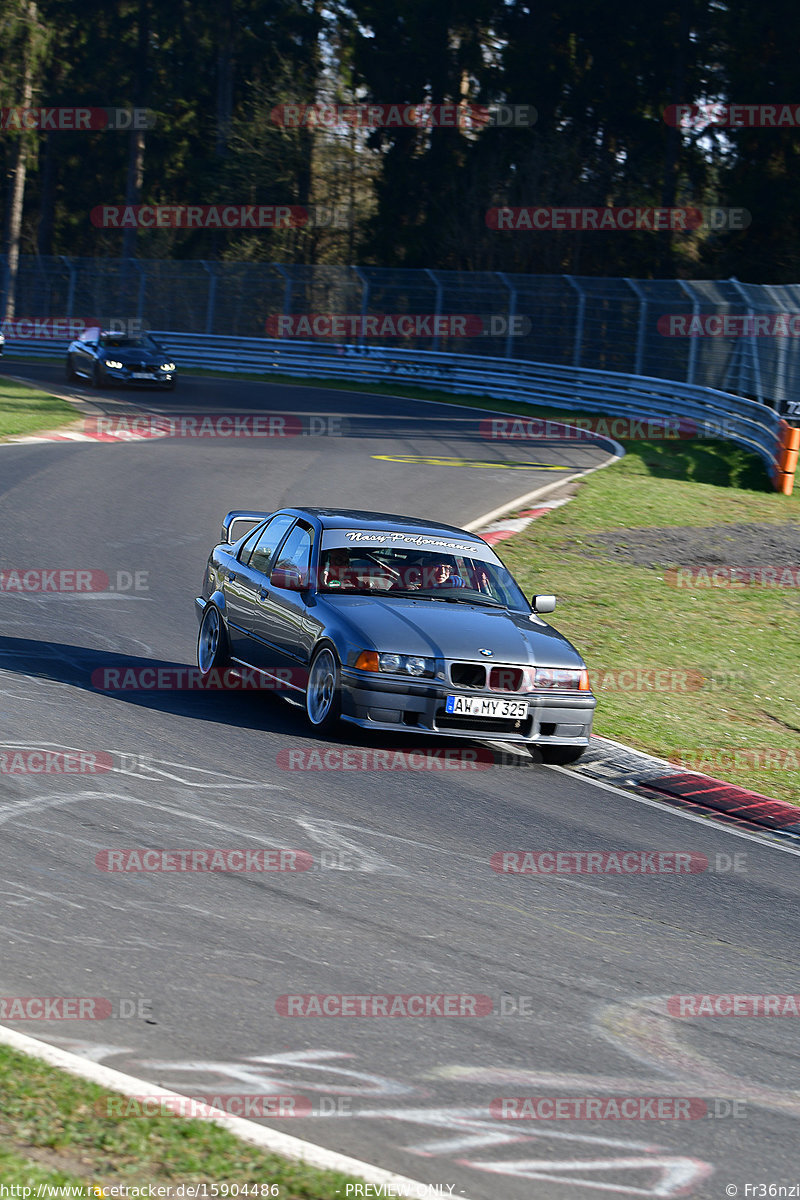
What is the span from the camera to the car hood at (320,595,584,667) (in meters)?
8.97

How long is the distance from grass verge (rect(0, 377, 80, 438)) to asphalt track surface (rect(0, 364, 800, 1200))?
1652 centimetres

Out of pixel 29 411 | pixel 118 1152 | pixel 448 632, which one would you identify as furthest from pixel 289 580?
pixel 29 411

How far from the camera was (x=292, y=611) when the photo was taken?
9883mm

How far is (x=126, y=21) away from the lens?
65.6m

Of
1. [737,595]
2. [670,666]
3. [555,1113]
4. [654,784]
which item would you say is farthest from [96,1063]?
[737,595]

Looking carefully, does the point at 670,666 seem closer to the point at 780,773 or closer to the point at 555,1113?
the point at 780,773

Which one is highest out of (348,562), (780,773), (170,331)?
(170,331)

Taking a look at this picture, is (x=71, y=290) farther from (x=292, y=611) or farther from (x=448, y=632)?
(x=448, y=632)

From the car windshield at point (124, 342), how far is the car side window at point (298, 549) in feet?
84.2

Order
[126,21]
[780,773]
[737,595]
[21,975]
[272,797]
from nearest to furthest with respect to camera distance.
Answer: [21,975]
[272,797]
[780,773]
[737,595]
[126,21]

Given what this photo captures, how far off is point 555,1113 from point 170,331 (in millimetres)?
42440

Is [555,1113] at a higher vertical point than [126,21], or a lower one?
lower

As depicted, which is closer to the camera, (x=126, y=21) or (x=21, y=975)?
(x=21, y=975)

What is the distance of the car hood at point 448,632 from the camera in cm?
897
